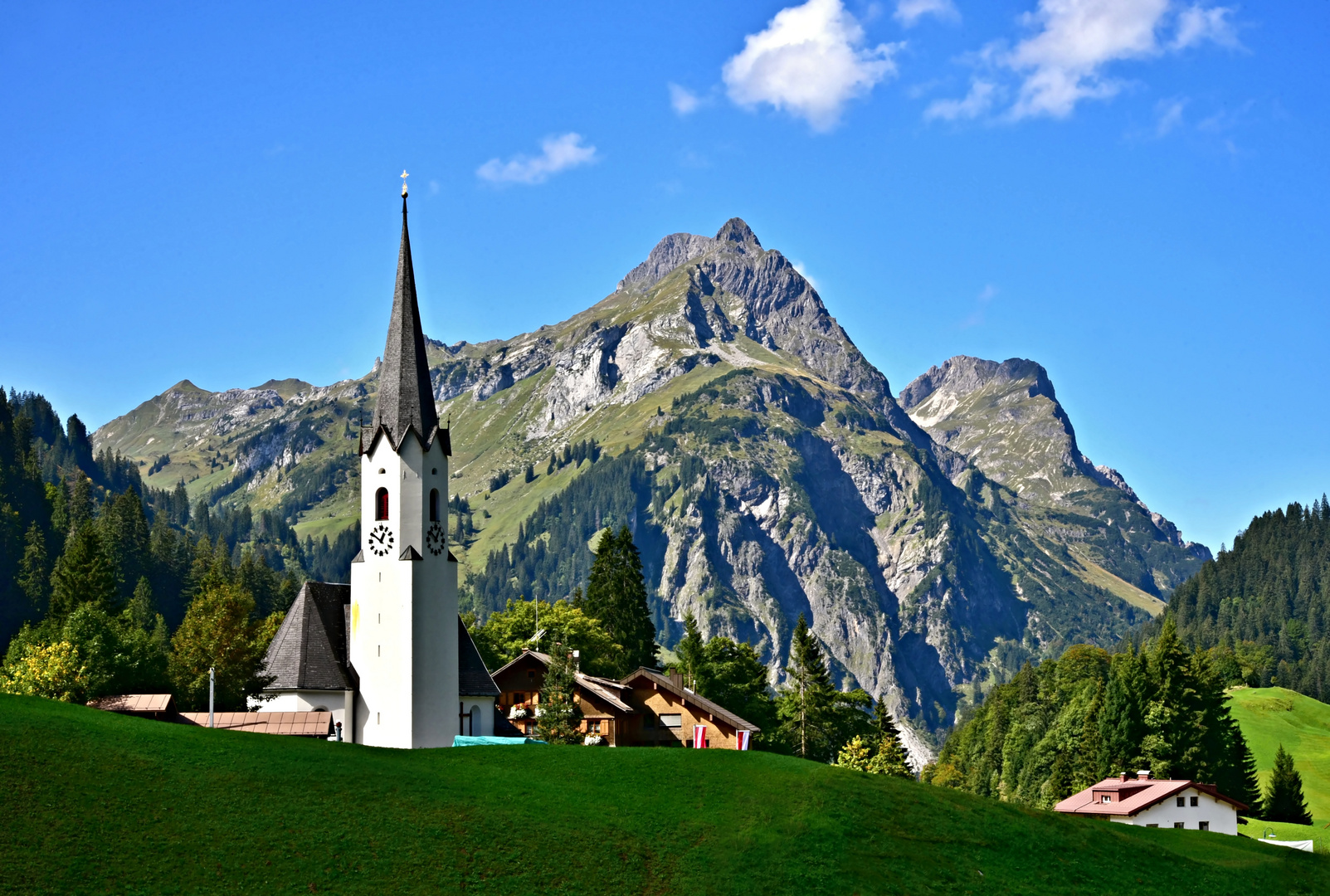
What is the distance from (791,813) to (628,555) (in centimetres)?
8781

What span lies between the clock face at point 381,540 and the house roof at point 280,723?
909cm

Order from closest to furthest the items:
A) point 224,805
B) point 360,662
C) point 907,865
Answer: point 224,805
point 907,865
point 360,662

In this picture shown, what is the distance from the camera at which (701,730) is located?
86.0 meters

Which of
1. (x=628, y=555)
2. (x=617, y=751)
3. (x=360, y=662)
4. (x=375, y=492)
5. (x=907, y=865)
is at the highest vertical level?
(x=628, y=555)

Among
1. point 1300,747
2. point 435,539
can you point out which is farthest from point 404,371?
point 1300,747

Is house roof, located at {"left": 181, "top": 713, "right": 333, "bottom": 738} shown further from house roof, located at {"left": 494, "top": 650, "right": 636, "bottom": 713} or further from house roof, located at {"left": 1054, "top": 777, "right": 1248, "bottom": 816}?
house roof, located at {"left": 1054, "top": 777, "right": 1248, "bottom": 816}

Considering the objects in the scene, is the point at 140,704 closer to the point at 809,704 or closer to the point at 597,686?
the point at 597,686

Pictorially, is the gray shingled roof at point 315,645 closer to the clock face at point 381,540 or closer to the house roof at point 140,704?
the clock face at point 381,540

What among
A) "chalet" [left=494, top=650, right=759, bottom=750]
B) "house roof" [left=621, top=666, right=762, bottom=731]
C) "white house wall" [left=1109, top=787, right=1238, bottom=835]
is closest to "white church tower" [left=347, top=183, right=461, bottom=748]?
"chalet" [left=494, top=650, right=759, bottom=750]

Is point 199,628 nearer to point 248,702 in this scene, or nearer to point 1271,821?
point 248,702

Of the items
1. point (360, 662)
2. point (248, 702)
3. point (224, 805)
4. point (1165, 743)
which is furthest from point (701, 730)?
point (1165, 743)

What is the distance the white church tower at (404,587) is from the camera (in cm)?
7706

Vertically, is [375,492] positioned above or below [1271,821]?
above

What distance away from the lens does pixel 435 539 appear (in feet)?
260
